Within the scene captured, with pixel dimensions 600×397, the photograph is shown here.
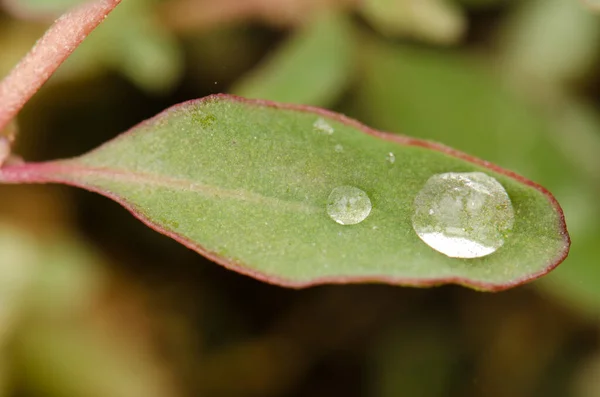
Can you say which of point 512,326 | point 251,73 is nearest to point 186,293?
point 251,73

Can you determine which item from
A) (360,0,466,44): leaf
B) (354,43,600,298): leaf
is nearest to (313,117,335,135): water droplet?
(360,0,466,44): leaf

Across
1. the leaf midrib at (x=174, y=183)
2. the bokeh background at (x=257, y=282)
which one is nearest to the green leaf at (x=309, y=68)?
the bokeh background at (x=257, y=282)

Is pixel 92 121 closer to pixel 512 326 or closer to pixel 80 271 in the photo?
pixel 80 271

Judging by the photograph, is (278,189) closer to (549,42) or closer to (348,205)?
(348,205)

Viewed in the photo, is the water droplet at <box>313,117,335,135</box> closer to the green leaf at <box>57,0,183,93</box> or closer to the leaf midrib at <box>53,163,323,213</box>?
the leaf midrib at <box>53,163,323,213</box>

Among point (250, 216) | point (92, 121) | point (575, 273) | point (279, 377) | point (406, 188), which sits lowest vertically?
point (279, 377)

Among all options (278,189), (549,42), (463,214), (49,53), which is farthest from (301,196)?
(549,42)

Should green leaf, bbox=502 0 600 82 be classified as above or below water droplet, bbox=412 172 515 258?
above
